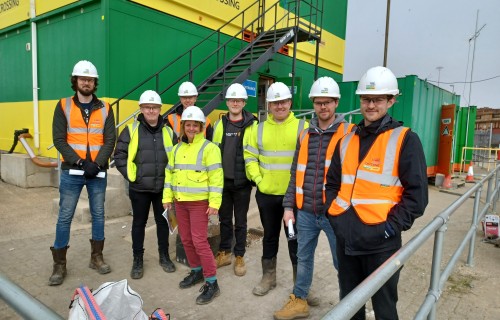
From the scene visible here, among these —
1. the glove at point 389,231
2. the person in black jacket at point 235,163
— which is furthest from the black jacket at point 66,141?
the glove at point 389,231

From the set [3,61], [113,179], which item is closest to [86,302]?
[113,179]

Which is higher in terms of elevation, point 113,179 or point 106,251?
point 113,179

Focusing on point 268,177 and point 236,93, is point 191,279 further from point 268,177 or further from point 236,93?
point 236,93

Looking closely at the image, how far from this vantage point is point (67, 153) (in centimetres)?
346

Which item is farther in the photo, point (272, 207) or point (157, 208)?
point (157, 208)

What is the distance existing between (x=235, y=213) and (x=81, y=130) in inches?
73.0

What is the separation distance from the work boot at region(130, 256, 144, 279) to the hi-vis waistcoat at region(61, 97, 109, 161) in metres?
1.19

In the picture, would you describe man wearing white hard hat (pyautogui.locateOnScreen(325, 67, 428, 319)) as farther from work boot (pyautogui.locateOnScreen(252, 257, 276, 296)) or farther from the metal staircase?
the metal staircase

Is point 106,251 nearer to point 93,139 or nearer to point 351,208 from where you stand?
point 93,139

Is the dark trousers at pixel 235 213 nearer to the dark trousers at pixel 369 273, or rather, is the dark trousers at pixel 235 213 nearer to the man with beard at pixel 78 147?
the man with beard at pixel 78 147

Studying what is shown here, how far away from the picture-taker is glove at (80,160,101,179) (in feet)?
11.5

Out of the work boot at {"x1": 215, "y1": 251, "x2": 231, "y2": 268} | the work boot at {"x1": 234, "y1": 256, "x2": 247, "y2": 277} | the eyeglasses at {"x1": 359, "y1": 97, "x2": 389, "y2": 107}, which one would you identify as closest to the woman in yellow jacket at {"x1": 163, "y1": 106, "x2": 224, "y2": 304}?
the work boot at {"x1": 234, "y1": 256, "x2": 247, "y2": 277}

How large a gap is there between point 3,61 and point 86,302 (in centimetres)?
1051


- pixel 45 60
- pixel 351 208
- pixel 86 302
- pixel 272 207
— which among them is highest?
pixel 45 60
